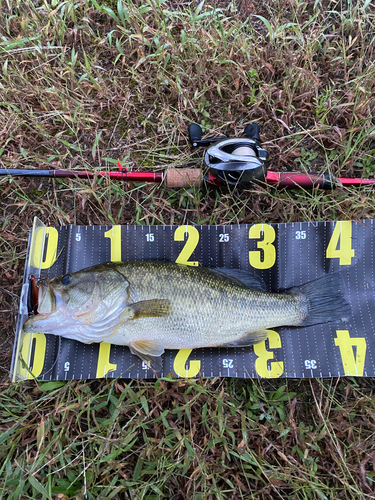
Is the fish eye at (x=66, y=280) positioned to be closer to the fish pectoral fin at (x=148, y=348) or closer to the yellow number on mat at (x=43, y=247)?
the yellow number on mat at (x=43, y=247)

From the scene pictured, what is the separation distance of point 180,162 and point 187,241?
0.80 meters

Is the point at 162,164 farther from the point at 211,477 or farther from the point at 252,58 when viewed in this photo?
the point at 211,477

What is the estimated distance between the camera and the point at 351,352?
266 cm

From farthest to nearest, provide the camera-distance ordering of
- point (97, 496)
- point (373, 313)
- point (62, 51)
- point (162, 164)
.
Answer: point (62, 51) → point (162, 164) → point (373, 313) → point (97, 496)

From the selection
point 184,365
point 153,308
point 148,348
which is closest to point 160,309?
point 153,308

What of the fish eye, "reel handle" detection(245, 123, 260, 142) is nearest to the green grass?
"reel handle" detection(245, 123, 260, 142)

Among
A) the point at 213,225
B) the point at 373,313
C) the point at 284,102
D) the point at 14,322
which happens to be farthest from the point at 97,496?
the point at 284,102

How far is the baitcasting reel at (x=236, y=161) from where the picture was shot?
2.57 m

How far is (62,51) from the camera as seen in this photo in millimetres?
3230

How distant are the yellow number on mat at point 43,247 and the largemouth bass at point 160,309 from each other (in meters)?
0.51

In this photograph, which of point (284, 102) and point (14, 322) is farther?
point (284, 102)

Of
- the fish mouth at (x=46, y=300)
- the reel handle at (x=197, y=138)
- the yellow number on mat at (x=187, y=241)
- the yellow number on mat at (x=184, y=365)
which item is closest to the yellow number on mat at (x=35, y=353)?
the fish mouth at (x=46, y=300)

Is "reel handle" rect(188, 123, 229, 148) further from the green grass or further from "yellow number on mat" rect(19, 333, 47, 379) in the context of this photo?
"yellow number on mat" rect(19, 333, 47, 379)

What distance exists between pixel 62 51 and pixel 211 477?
422 cm
